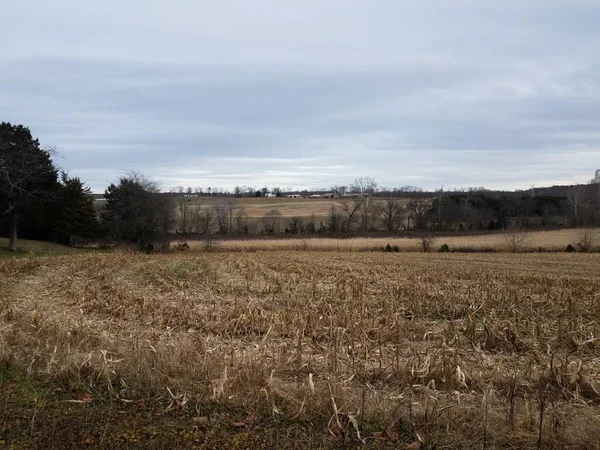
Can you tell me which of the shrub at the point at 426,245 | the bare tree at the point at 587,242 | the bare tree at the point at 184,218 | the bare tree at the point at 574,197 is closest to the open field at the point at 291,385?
the shrub at the point at 426,245

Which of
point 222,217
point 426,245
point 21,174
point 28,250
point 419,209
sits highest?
point 21,174

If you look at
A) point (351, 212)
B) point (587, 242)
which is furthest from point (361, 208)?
point (587, 242)

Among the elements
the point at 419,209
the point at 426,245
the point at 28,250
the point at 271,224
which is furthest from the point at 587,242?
the point at 28,250

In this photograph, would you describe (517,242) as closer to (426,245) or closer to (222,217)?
(426,245)

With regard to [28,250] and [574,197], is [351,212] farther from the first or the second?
[28,250]

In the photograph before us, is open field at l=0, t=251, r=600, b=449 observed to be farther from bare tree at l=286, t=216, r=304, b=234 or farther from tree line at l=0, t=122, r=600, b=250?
bare tree at l=286, t=216, r=304, b=234

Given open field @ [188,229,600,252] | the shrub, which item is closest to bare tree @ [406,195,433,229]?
open field @ [188,229,600,252]

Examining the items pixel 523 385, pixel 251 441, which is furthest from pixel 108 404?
pixel 523 385

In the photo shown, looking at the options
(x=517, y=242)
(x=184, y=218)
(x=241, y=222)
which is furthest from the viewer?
(x=241, y=222)

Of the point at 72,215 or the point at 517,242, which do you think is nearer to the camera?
the point at 517,242

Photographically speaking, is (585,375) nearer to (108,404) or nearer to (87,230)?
(108,404)

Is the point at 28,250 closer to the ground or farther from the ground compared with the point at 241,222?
closer to the ground

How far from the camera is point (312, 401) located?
14.1 feet

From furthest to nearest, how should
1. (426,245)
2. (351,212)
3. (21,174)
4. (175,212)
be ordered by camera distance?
(351,212) → (175,212) → (426,245) → (21,174)
